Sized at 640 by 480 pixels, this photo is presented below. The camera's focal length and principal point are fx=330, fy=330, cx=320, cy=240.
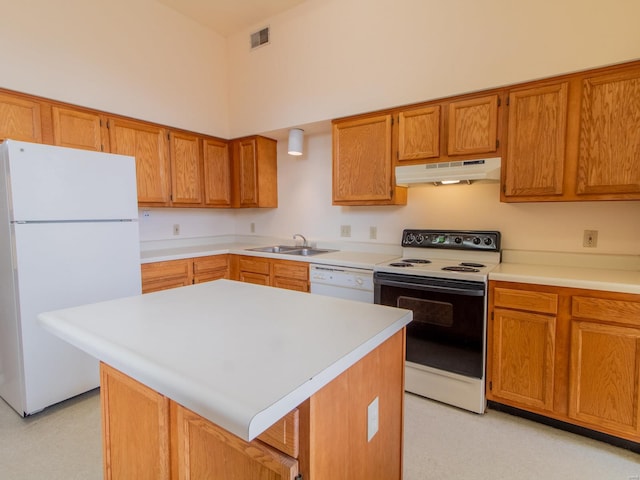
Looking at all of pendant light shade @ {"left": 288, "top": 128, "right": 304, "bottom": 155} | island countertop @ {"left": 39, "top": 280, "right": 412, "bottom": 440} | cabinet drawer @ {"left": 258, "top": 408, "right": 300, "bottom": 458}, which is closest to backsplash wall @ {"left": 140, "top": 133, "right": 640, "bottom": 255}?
pendant light shade @ {"left": 288, "top": 128, "right": 304, "bottom": 155}

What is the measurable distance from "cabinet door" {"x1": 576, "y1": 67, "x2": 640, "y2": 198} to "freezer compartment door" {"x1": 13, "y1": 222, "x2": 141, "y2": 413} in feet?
10.4

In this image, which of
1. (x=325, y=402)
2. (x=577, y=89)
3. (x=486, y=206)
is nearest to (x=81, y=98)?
(x=325, y=402)

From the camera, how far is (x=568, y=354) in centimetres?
190

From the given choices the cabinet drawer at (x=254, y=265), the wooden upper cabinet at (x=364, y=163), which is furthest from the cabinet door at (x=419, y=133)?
the cabinet drawer at (x=254, y=265)

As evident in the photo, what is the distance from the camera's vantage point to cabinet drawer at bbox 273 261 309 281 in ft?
9.73

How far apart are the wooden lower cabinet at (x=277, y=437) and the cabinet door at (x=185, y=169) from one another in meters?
2.51

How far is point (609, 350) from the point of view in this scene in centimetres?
179

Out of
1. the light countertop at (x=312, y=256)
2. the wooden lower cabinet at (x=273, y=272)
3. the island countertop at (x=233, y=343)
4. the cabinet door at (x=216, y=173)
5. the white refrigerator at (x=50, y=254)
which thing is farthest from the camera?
the cabinet door at (x=216, y=173)

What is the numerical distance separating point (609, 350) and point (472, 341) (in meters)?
0.68

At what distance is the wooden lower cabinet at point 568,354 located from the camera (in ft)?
5.78

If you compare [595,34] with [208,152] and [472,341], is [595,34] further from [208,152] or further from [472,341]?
[208,152]

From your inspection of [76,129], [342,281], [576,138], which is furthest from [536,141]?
[76,129]

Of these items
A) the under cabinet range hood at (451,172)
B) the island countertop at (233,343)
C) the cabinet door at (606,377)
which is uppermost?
the under cabinet range hood at (451,172)

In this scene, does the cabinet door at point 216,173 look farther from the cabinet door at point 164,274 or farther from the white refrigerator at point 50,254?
the white refrigerator at point 50,254
